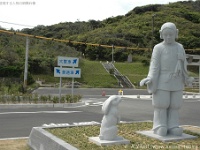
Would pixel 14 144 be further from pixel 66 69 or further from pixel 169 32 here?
pixel 66 69

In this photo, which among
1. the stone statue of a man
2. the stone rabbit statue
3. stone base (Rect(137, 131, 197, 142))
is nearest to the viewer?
the stone rabbit statue

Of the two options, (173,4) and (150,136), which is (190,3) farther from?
(150,136)

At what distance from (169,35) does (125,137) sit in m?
2.64

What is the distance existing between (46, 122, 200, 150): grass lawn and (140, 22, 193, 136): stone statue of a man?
0.51 m

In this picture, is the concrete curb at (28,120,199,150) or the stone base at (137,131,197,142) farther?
the stone base at (137,131,197,142)

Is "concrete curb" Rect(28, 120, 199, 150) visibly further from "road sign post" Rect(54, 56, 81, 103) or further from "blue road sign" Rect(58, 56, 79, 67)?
"blue road sign" Rect(58, 56, 79, 67)

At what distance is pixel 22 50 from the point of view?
40.7 metres

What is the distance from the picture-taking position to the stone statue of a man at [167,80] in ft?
20.9

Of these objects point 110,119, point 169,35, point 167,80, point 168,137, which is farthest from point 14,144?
point 169,35

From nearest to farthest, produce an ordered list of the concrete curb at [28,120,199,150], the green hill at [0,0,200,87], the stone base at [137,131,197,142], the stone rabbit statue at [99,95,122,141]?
1. the concrete curb at [28,120,199,150]
2. the stone rabbit statue at [99,95,122,141]
3. the stone base at [137,131,197,142]
4. the green hill at [0,0,200,87]

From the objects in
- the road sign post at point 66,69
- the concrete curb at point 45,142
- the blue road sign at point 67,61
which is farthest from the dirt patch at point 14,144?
the blue road sign at point 67,61

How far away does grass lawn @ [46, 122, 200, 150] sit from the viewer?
5441 millimetres

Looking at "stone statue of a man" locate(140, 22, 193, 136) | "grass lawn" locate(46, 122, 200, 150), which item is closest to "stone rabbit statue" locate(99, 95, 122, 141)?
"grass lawn" locate(46, 122, 200, 150)

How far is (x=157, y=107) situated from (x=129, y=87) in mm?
26593
